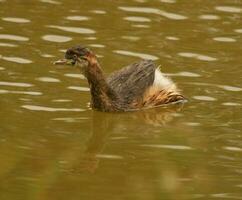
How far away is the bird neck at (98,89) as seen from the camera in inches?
622

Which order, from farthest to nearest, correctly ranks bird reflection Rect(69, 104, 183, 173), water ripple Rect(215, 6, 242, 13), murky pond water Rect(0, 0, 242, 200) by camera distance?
water ripple Rect(215, 6, 242, 13), bird reflection Rect(69, 104, 183, 173), murky pond water Rect(0, 0, 242, 200)

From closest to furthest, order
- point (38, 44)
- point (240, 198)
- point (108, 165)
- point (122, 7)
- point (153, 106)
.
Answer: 1. point (240, 198)
2. point (108, 165)
3. point (153, 106)
4. point (38, 44)
5. point (122, 7)

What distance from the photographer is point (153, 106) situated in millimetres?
16391

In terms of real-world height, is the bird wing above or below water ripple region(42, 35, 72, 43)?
below

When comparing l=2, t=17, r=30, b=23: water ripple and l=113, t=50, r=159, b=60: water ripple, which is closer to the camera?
l=113, t=50, r=159, b=60: water ripple

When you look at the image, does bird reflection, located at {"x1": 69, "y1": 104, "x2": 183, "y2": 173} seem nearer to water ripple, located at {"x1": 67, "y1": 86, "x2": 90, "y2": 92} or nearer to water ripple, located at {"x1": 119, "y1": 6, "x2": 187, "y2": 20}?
water ripple, located at {"x1": 67, "y1": 86, "x2": 90, "y2": 92}

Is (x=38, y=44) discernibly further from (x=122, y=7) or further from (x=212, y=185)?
(x=212, y=185)

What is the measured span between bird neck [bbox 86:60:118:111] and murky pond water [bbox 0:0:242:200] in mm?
165

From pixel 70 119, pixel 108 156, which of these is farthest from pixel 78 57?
pixel 108 156

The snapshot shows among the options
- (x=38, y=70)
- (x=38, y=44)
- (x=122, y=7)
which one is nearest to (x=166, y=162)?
(x=38, y=70)

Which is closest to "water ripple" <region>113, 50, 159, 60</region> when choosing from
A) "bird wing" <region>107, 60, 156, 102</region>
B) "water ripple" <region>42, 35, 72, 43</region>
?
"water ripple" <region>42, 35, 72, 43</region>

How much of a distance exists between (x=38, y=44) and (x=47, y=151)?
4.84 m

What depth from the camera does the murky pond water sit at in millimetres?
12359

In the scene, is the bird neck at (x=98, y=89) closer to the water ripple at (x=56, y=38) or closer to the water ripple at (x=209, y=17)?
the water ripple at (x=56, y=38)
